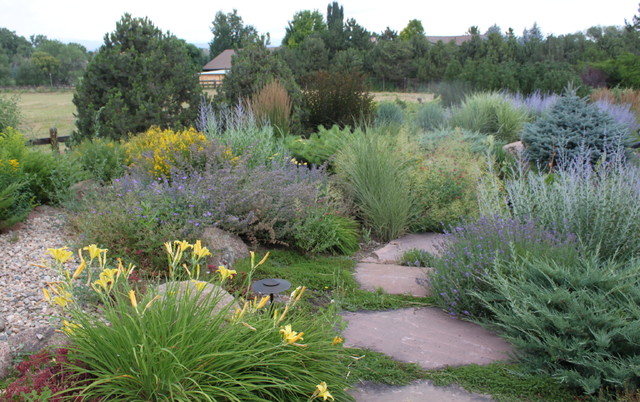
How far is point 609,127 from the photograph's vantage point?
762cm

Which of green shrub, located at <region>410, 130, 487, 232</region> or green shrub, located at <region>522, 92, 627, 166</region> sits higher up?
green shrub, located at <region>522, 92, 627, 166</region>

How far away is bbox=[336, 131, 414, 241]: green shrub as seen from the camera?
5.81 meters

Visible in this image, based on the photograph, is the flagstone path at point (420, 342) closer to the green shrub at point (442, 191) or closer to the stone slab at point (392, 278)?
the stone slab at point (392, 278)

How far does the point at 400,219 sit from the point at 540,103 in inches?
321

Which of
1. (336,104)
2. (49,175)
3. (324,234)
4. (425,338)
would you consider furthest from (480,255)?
(336,104)

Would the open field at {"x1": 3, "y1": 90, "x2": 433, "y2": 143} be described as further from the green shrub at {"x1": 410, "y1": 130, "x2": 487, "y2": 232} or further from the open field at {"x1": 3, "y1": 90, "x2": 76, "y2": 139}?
the green shrub at {"x1": 410, "y1": 130, "x2": 487, "y2": 232}

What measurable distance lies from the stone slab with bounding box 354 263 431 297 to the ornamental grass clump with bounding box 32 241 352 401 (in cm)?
181

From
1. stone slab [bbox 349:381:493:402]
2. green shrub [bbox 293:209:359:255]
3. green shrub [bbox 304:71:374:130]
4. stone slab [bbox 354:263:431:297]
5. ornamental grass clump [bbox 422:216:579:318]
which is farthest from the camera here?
green shrub [bbox 304:71:374:130]

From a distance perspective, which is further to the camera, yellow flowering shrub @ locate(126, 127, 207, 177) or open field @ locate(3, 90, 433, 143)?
open field @ locate(3, 90, 433, 143)

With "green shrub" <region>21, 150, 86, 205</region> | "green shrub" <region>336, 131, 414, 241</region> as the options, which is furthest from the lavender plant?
"green shrub" <region>336, 131, 414, 241</region>

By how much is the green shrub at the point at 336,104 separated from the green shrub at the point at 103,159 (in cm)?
479

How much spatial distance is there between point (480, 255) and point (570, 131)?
16.6 feet

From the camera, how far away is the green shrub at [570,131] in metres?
7.56

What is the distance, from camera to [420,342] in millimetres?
3242
